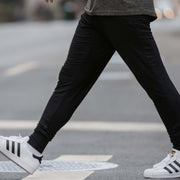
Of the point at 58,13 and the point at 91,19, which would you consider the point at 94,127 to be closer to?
the point at 91,19

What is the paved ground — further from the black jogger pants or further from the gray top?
the gray top

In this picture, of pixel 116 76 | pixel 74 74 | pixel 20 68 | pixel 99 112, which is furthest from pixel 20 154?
pixel 20 68

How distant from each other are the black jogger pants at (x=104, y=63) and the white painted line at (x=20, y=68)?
990cm

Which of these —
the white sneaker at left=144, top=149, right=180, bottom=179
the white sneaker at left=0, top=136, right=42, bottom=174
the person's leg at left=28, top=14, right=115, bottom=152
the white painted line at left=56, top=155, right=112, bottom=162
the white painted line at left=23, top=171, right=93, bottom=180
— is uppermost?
the person's leg at left=28, top=14, right=115, bottom=152

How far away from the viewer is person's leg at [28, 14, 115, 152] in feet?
18.1

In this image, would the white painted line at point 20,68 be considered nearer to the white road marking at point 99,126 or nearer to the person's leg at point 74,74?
the white road marking at point 99,126

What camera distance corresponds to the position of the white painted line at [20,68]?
1585 cm

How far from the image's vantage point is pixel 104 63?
561 centimetres

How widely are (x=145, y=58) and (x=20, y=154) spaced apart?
0.99m

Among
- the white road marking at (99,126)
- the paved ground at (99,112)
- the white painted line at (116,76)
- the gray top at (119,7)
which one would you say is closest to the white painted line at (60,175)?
the paved ground at (99,112)

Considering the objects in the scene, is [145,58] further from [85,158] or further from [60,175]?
[85,158]

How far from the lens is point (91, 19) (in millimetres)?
5441

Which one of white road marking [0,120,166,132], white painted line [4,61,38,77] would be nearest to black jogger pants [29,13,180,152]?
white road marking [0,120,166,132]

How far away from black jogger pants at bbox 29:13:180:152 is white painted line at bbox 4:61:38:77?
990 centimetres
